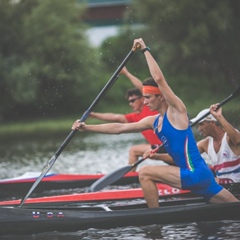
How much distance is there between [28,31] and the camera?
136 ft

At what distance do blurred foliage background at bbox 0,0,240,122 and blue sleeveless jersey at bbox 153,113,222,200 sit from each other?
26700 mm

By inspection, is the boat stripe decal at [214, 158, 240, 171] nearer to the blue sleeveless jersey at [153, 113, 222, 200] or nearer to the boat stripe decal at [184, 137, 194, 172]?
the blue sleeveless jersey at [153, 113, 222, 200]

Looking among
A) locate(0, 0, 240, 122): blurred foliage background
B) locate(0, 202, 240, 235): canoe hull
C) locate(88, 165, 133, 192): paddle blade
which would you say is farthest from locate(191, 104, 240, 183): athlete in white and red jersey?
locate(0, 0, 240, 122): blurred foliage background

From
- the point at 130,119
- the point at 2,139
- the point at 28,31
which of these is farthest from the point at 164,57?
the point at 130,119

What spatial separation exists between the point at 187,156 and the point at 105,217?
1292mm

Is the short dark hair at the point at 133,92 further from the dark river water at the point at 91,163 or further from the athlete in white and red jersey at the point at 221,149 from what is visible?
the dark river water at the point at 91,163

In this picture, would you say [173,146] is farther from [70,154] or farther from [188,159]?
[70,154]

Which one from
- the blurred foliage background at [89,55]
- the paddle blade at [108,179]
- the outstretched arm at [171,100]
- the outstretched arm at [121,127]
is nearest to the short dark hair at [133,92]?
the paddle blade at [108,179]

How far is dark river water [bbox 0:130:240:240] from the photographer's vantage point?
1115 cm

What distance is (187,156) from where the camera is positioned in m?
10.9

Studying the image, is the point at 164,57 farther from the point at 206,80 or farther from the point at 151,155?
the point at 151,155

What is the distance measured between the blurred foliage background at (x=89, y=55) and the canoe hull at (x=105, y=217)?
26500 mm

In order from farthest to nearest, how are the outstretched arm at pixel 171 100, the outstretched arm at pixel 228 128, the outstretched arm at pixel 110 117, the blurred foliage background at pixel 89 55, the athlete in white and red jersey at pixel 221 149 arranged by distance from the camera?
1. the blurred foliage background at pixel 89 55
2. the outstretched arm at pixel 110 117
3. the athlete in white and red jersey at pixel 221 149
4. the outstretched arm at pixel 228 128
5. the outstretched arm at pixel 171 100

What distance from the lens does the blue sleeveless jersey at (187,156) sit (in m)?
10.8
